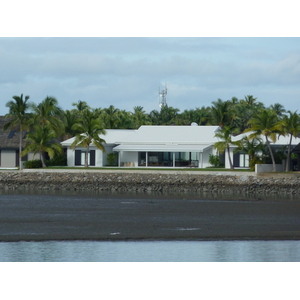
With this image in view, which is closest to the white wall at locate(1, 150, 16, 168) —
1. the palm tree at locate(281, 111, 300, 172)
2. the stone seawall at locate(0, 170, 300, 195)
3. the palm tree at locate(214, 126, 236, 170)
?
the stone seawall at locate(0, 170, 300, 195)

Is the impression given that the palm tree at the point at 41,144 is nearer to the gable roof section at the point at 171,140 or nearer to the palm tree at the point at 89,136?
the palm tree at the point at 89,136

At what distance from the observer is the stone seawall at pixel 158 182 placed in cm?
4234

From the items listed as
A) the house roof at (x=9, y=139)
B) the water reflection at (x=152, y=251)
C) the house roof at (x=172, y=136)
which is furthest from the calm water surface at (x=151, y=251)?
the house roof at (x=9, y=139)

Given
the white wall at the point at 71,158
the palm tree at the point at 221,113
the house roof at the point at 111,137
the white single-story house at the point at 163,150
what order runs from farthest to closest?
the palm tree at the point at 221,113 < the white wall at the point at 71,158 < the house roof at the point at 111,137 < the white single-story house at the point at 163,150

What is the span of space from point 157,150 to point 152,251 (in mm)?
33684

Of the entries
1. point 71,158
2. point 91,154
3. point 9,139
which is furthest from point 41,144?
point 9,139

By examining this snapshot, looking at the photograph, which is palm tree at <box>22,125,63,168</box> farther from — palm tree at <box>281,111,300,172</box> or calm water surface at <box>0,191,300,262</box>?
calm water surface at <box>0,191,300,262</box>

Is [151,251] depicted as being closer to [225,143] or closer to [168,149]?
[225,143]

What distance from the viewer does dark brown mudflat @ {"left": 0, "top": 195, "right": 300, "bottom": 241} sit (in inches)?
804

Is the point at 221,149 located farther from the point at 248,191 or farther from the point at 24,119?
the point at 24,119

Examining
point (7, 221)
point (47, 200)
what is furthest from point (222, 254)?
point (47, 200)

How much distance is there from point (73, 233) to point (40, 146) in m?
31.5

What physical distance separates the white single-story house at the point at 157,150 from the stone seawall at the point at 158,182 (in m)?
4.96

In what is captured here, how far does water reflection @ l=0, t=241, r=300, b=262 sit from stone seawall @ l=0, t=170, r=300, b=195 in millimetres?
23060
